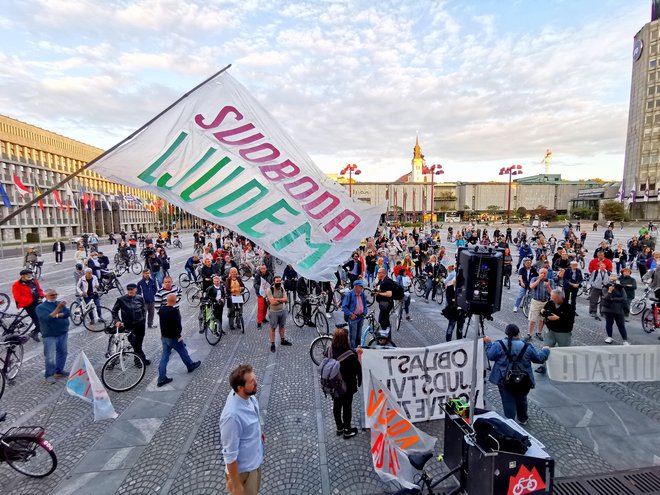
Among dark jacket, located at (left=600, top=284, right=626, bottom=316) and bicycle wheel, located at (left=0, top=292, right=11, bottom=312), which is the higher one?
dark jacket, located at (left=600, top=284, right=626, bottom=316)

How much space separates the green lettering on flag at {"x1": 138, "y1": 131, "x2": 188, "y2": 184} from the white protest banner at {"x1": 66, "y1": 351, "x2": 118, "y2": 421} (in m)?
2.84

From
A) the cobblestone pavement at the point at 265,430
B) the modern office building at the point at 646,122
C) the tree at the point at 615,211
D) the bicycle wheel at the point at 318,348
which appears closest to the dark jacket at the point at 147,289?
the cobblestone pavement at the point at 265,430

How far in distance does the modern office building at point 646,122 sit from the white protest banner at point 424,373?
9148cm

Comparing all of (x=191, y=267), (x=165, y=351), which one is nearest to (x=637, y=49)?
(x=191, y=267)

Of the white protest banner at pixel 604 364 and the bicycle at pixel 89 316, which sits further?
the bicycle at pixel 89 316

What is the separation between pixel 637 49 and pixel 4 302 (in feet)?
371

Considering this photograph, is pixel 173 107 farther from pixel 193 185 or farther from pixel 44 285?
pixel 44 285

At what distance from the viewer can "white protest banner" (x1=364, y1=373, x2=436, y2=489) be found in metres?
3.89

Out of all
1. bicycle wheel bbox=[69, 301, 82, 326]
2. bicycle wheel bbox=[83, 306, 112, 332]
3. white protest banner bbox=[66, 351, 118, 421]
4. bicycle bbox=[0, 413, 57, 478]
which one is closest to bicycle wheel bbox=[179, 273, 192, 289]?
bicycle wheel bbox=[83, 306, 112, 332]

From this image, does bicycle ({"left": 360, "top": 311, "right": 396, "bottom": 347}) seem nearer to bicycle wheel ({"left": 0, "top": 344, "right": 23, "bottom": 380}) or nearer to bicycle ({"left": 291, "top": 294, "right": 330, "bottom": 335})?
bicycle ({"left": 291, "top": 294, "right": 330, "bottom": 335})

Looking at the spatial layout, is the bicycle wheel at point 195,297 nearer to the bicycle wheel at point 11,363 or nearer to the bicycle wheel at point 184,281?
the bicycle wheel at point 184,281

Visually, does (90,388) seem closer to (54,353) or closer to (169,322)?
(169,322)

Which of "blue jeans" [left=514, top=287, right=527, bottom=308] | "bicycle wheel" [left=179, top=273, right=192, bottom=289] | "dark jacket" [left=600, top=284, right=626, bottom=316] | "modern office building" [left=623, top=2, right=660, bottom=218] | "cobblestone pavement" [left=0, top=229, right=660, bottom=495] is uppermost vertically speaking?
"modern office building" [left=623, top=2, right=660, bottom=218]

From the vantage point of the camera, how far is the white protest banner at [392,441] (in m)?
3.89
